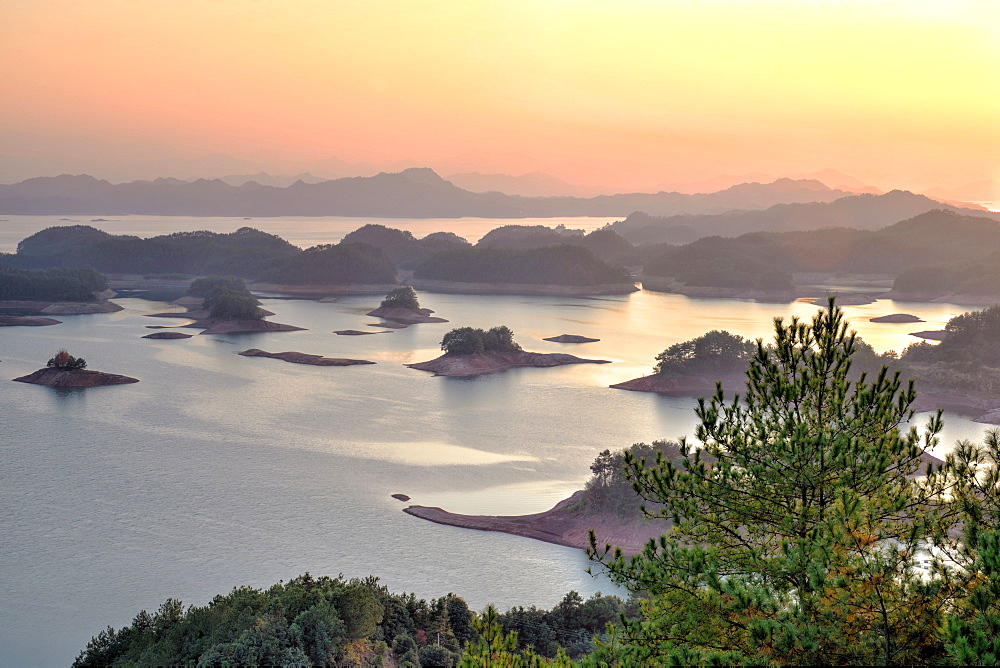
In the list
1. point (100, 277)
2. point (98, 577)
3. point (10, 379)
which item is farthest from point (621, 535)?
point (100, 277)

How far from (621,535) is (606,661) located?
25.4m

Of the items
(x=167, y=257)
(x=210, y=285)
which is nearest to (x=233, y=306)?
(x=210, y=285)

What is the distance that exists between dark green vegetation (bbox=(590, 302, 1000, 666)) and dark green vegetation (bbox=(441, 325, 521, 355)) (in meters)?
71.5

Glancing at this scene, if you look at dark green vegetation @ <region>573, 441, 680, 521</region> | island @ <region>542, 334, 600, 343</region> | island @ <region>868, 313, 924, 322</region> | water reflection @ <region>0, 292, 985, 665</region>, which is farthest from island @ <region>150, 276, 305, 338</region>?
island @ <region>868, 313, 924, 322</region>

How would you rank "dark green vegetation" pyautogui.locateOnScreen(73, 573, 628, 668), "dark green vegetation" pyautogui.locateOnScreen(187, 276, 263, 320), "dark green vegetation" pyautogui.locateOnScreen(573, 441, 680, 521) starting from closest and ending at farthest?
"dark green vegetation" pyautogui.locateOnScreen(73, 573, 628, 668) < "dark green vegetation" pyautogui.locateOnScreen(573, 441, 680, 521) < "dark green vegetation" pyautogui.locateOnScreen(187, 276, 263, 320)

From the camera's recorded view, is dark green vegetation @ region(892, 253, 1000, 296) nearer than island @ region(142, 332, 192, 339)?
No

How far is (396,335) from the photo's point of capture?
10675cm

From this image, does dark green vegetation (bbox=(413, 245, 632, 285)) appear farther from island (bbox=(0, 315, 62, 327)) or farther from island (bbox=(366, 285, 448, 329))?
island (bbox=(0, 315, 62, 327))

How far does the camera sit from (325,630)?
68.3ft

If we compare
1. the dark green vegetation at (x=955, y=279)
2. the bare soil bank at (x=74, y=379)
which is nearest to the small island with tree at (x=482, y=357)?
the bare soil bank at (x=74, y=379)

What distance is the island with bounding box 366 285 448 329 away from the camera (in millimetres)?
120844

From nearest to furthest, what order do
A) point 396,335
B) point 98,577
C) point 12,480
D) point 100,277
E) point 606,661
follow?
1. point 606,661
2. point 98,577
3. point 12,480
4. point 396,335
5. point 100,277

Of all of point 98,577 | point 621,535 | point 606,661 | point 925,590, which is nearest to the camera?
point 925,590

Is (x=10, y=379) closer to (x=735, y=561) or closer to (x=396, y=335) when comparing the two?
(x=396, y=335)
